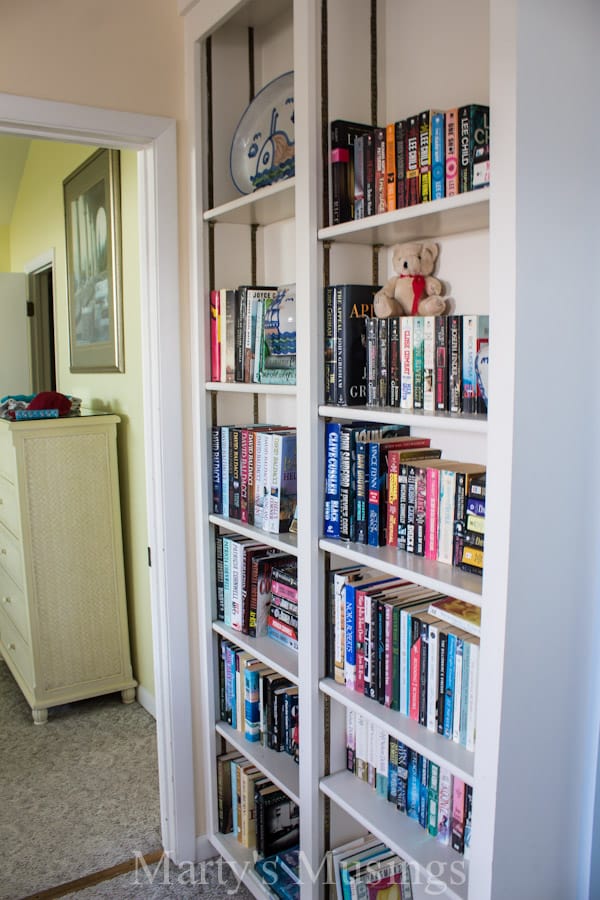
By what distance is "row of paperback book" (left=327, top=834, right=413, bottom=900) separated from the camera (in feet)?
5.32

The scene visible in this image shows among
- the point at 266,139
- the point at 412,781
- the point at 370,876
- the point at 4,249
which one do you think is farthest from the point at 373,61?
the point at 4,249

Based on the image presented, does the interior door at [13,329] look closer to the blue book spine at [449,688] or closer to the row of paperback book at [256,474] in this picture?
the row of paperback book at [256,474]

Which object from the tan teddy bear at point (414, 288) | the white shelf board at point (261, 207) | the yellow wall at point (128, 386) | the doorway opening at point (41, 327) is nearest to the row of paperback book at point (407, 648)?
the tan teddy bear at point (414, 288)

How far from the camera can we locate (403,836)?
56.7 inches

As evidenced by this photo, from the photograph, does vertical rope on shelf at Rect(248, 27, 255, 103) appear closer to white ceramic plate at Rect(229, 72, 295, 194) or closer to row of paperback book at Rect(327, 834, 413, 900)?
white ceramic plate at Rect(229, 72, 295, 194)

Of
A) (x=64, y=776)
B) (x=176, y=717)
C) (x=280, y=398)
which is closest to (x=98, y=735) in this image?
(x=64, y=776)

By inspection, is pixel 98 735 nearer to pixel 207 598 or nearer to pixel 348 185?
pixel 207 598

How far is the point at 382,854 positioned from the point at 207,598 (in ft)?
2.54

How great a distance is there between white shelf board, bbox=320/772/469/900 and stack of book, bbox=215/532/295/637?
0.44 meters

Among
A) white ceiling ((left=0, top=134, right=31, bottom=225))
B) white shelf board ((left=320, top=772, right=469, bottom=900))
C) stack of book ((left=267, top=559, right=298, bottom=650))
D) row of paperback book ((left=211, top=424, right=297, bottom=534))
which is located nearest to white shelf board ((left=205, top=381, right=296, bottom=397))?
row of paperback book ((left=211, top=424, right=297, bottom=534))

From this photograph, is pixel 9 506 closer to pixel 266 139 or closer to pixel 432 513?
pixel 266 139

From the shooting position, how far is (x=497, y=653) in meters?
1.15

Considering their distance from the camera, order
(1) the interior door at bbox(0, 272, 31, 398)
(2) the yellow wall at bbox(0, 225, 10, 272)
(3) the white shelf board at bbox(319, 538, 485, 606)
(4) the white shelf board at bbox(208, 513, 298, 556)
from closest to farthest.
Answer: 1. (3) the white shelf board at bbox(319, 538, 485, 606)
2. (4) the white shelf board at bbox(208, 513, 298, 556)
3. (1) the interior door at bbox(0, 272, 31, 398)
4. (2) the yellow wall at bbox(0, 225, 10, 272)

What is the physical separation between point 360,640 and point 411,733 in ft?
0.74
